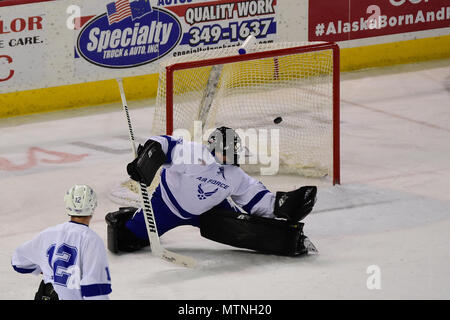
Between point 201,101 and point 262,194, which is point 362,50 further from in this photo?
point 262,194

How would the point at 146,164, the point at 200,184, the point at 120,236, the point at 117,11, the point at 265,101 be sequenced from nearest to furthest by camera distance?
the point at 146,164 → the point at 200,184 → the point at 120,236 → the point at 265,101 → the point at 117,11

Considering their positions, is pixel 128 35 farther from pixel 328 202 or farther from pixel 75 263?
pixel 75 263

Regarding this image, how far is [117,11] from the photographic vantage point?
10.5 metres

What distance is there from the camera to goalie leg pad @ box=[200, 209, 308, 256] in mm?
6820

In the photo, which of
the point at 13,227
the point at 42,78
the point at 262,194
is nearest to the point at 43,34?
the point at 42,78

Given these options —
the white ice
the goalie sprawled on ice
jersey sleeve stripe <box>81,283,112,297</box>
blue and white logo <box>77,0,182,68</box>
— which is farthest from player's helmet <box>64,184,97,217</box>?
blue and white logo <box>77,0,182,68</box>

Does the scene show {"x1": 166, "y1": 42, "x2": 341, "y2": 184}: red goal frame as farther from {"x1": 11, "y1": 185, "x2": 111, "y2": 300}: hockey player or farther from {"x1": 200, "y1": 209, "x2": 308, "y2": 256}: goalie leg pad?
{"x1": 11, "y1": 185, "x2": 111, "y2": 300}: hockey player

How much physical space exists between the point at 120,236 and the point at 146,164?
0.62 metres

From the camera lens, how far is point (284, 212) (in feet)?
22.4

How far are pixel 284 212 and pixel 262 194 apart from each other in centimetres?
22

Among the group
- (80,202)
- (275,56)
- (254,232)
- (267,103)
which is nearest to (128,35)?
(267,103)

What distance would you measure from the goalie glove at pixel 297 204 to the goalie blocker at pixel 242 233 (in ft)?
0.15

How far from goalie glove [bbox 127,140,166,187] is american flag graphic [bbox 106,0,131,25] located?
4131 millimetres

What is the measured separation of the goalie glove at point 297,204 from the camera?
6.81 m
